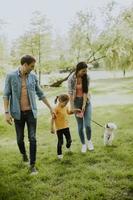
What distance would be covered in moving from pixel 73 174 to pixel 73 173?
5 centimetres

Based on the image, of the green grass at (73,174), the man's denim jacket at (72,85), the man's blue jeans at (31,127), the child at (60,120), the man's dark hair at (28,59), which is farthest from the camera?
the man's denim jacket at (72,85)

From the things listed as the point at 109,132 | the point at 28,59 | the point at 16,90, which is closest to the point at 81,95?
the point at 109,132

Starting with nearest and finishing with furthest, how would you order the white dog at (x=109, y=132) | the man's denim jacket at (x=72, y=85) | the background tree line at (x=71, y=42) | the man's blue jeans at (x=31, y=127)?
the man's blue jeans at (x=31, y=127) → the man's denim jacket at (x=72, y=85) → the white dog at (x=109, y=132) → the background tree line at (x=71, y=42)

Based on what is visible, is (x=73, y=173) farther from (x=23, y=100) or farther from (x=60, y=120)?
(x=23, y=100)

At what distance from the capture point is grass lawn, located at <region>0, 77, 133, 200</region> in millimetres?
5250

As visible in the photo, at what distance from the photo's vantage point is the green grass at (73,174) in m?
5.25

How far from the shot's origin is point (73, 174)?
19.9ft

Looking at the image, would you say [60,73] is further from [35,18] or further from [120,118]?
[120,118]

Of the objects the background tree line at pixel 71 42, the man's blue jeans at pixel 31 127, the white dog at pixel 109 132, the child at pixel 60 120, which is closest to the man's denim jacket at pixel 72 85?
the child at pixel 60 120

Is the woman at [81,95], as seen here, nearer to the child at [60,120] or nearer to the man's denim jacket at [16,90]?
the child at [60,120]

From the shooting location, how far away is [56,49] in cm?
3566

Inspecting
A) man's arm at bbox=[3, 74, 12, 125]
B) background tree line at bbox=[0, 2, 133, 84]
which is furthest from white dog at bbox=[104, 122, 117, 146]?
background tree line at bbox=[0, 2, 133, 84]

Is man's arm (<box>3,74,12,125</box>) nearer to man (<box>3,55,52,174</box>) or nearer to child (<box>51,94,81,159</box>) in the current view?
man (<box>3,55,52,174</box>)

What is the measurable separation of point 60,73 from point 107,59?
24.6 feet
